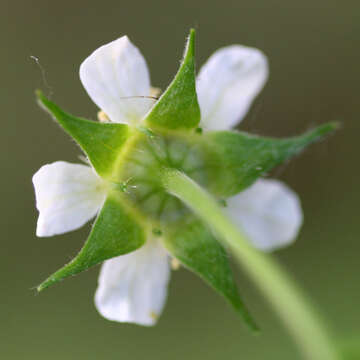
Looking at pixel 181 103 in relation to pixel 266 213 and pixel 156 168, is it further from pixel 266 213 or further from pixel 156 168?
pixel 266 213

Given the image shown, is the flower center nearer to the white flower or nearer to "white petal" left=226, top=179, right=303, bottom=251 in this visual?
the white flower

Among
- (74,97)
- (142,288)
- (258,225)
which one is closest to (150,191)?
(142,288)

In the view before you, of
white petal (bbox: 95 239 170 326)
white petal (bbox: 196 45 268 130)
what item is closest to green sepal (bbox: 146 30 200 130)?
white petal (bbox: 196 45 268 130)

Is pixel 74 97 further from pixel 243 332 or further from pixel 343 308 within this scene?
pixel 343 308

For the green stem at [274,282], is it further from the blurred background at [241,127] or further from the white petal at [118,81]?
the blurred background at [241,127]

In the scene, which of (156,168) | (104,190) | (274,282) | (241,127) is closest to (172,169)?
(156,168)

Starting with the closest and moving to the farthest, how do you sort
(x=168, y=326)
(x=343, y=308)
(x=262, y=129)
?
(x=343, y=308) < (x=168, y=326) < (x=262, y=129)
